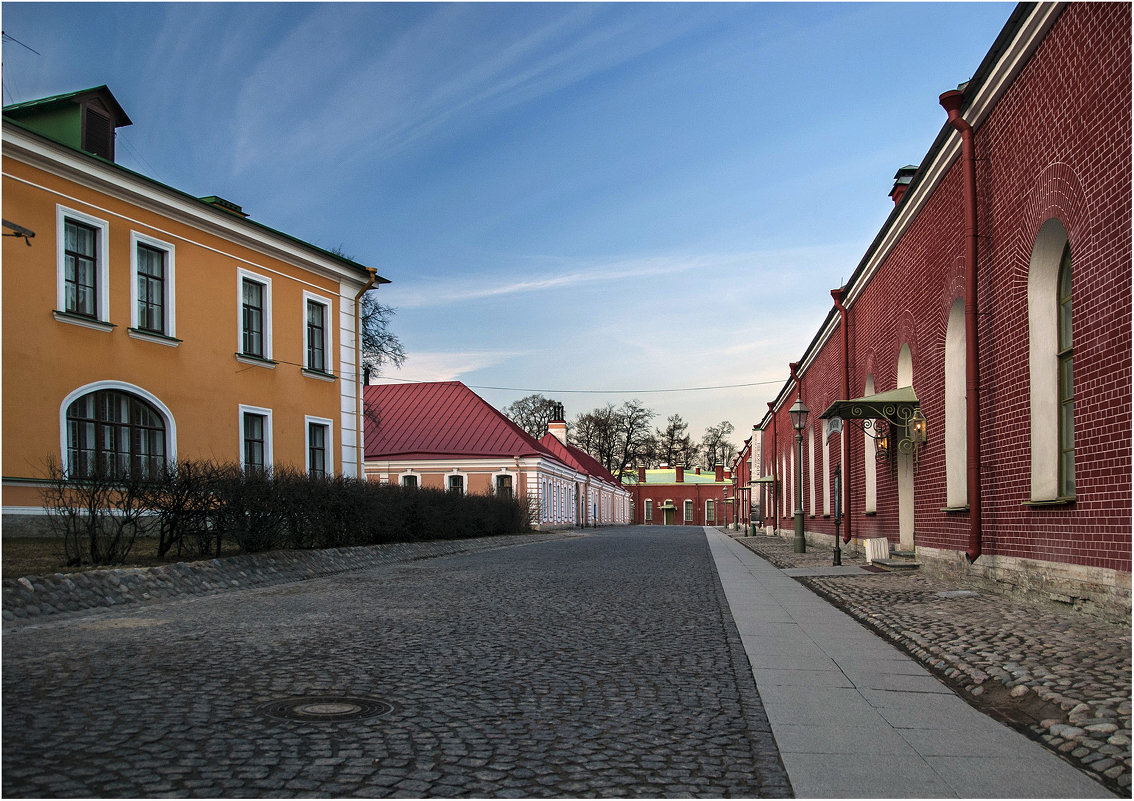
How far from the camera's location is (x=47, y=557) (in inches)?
464

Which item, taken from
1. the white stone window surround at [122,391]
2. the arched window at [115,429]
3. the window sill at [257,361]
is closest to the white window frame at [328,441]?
the window sill at [257,361]

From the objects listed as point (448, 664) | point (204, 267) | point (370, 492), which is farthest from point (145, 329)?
point (448, 664)

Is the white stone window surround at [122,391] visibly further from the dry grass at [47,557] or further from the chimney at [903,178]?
the chimney at [903,178]

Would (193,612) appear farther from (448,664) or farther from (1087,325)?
(1087,325)

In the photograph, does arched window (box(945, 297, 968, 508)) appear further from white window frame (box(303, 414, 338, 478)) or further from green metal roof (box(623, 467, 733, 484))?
green metal roof (box(623, 467, 733, 484))

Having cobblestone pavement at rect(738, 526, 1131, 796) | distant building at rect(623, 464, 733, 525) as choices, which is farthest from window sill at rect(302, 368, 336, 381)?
distant building at rect(623, 464, 733, 525)

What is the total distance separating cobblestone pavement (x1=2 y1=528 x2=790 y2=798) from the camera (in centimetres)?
396

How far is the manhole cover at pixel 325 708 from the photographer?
4.96 m

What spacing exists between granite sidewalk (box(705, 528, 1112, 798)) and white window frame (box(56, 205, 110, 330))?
14120 mm

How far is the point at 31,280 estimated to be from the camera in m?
16.2

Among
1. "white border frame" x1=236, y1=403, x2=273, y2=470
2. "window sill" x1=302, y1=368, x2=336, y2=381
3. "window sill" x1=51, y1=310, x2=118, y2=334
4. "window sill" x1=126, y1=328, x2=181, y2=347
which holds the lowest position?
"white border frame" x1=236, y1=403, x2=273, y2=470

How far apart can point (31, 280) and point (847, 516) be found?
57.3ft

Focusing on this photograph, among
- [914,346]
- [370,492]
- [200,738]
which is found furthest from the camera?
[370,492]

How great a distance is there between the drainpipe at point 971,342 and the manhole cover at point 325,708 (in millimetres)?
8444
